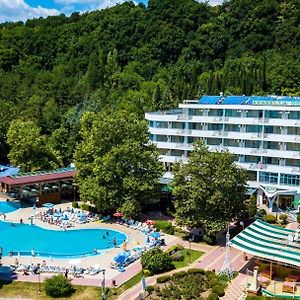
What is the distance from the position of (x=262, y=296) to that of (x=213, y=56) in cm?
9074

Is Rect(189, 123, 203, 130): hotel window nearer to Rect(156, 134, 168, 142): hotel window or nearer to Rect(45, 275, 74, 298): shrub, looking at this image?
Rect(156, 134, 168, 142): hotel window

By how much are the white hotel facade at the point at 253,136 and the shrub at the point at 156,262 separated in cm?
2050

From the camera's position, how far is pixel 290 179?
6247 centimetres

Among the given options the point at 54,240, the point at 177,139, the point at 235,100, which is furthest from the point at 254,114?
the point at 54,240

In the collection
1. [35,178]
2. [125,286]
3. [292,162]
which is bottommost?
[125,286]

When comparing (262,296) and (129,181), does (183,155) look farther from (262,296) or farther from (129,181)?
(262,296)

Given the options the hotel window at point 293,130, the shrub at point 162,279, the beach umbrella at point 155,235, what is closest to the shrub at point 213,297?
the shrub at point 162,279

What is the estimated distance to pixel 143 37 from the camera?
448 feet

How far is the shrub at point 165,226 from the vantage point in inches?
2226

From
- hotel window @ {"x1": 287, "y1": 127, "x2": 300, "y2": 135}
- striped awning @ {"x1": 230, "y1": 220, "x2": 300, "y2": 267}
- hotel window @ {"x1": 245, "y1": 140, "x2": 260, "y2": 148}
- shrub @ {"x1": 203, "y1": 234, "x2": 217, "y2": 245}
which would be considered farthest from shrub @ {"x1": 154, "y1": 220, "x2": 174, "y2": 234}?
hotel window @ {"x1": 287, "y1": 127, "x2": 300, "y2": 135}

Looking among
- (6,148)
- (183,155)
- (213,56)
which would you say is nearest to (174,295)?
(183,155)

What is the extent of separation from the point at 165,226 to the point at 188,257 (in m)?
8.52

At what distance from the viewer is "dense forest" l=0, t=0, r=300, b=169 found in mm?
94562

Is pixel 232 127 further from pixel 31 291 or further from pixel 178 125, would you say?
pixel 31 291
